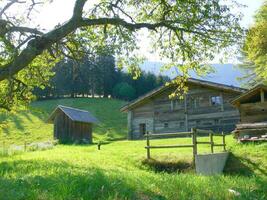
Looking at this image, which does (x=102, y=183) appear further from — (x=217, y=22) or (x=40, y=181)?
(x=217, y=22)

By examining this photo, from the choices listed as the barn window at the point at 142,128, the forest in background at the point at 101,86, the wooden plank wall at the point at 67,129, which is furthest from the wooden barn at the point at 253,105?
the forest in background at the point at 101,86

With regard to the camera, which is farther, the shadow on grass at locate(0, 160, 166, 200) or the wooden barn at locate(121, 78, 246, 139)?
the wooden barn at locate(121, 78, 246, 139)

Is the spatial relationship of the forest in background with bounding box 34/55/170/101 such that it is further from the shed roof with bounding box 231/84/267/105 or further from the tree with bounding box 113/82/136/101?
the shed roof with bounding box 231/84/267/105

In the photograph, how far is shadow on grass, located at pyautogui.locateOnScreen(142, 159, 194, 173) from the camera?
2125 cm

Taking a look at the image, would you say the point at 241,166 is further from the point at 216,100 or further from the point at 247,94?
the point at 216,100

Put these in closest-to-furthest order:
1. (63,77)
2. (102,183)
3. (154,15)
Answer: (102,183) → (154,15) → (63,77)

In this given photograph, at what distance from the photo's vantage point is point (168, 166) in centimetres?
2209

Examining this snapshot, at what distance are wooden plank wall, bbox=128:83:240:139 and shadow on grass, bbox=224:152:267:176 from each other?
19830mm

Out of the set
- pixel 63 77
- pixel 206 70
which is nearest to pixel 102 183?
pixel 206 70

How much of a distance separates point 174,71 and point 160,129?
27.2 metres

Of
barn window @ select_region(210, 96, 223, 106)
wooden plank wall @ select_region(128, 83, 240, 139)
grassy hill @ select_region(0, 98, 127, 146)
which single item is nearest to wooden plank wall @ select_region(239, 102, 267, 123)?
wooden plank wall @ select_region(128, 83, 240, 139)

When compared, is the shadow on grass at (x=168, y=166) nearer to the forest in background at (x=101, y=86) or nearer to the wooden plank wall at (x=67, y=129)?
the wooden plank wall at (x=67, y=129)

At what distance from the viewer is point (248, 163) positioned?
22.0 m

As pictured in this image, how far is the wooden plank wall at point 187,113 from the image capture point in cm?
4309
